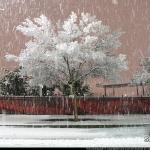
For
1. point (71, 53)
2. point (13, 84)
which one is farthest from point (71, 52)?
point (13, 84)

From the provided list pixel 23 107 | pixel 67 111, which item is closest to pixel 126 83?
pixel 67 111

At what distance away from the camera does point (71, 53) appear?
31516 millimetres

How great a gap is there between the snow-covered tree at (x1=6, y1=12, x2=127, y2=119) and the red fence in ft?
15.3

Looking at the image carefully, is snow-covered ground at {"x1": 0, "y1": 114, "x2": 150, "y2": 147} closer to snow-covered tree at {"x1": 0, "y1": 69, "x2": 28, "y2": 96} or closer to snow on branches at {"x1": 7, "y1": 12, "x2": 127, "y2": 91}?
snow on branches at {"x1": 7, "y1": 12, "x2": 127, "y2": 91}

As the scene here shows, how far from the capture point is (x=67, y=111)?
3797 centimetres

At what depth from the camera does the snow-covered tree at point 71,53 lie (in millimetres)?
32062

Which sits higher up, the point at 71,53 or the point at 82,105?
the point at 71,53

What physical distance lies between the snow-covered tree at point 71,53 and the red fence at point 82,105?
15.3 feet

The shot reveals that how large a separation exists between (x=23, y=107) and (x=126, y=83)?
9.57 m

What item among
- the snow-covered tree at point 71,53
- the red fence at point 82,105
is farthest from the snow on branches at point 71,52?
the red fence at point 82,105

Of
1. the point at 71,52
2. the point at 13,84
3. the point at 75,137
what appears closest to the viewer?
the point at 75,137

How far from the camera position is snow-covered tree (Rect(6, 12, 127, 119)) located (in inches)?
1262

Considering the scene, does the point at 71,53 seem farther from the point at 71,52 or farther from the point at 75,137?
the point at 75,137

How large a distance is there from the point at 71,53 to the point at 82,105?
8.22 meters
